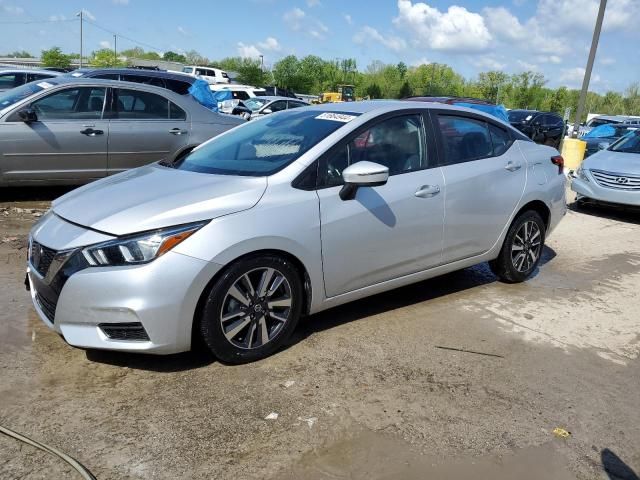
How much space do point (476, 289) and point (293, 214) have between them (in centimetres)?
243

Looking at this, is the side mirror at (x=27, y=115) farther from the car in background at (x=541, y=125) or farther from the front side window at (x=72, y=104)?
the car in background at (x=541, y=125)

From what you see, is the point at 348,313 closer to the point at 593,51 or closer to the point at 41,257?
the point at 41,257

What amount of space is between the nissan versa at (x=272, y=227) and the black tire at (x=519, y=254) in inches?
3.6

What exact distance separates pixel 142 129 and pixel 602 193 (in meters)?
6.83

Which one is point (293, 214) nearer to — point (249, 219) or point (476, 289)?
point (249, 219)

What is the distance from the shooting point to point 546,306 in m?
5.00

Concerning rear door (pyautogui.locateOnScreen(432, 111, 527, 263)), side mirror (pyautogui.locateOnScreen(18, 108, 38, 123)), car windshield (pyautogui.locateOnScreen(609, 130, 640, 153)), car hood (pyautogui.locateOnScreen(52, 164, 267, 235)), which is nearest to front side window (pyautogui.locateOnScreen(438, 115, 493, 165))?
rear door (pyautogui.locateOnScreen(432, 111, 527, 263))

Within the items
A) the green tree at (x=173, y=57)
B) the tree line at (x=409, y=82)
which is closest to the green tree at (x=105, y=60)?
the tree line at (x=409, y=82)

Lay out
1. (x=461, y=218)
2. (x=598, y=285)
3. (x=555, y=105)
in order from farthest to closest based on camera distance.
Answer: (x=555, y=105), (x=598, y=285), (x=461, y=218)

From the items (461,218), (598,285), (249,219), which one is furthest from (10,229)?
(598,285)

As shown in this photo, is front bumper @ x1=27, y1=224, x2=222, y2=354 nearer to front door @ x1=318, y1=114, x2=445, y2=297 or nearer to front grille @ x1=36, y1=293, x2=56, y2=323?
front grille @ x1=36, y1=293, x2=56, y2=323

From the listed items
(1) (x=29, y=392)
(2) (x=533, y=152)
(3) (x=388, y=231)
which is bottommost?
(1) (x=29, y=392)

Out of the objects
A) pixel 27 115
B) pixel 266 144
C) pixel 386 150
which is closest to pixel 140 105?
pixel 27 115

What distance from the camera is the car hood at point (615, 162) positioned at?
8789 millimetres
